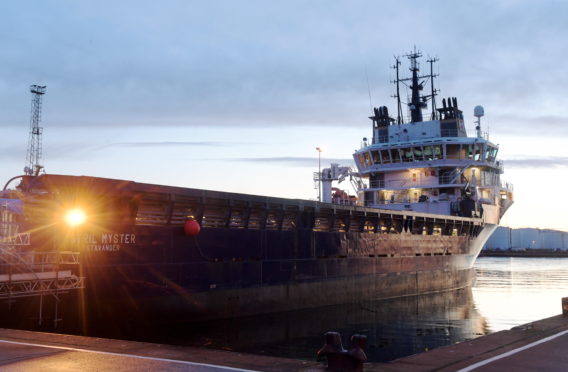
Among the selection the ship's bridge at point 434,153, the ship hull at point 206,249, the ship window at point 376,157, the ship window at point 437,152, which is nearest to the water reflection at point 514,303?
the ship hull at point 206,249

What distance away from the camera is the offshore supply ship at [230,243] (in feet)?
56.4

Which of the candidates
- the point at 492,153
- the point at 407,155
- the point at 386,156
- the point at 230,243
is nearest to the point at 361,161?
the point at 386,156

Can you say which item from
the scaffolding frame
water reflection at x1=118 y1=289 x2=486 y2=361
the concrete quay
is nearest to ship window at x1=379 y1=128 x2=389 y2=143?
water reflection at x1=118 y1=289 x2=486 y2=361

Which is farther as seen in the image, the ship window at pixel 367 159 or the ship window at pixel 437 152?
the ship window at pixel 367 159

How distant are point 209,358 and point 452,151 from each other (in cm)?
3835

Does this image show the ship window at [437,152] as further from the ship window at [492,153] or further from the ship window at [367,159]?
the ship window at [367,159]

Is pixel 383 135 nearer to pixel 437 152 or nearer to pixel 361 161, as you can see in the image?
pixel 361 161

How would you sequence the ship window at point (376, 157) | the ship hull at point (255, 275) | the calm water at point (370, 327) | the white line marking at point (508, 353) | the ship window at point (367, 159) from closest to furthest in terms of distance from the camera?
the white line marking at point (508, 353) < the calm water at point (370, 327) < the ship hull at point (255, 275) < the ship window at point (376, 157) < the ship window at point (367, 159)

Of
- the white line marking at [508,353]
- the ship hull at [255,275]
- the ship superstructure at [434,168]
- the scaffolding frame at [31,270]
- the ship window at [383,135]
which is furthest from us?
the ship window at [383,135]

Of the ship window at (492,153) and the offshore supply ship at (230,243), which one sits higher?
the ship window at (492,153)

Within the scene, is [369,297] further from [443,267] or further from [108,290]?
[108,290]

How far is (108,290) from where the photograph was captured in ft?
56.5

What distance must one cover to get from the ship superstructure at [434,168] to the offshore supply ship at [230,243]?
0.28 metres

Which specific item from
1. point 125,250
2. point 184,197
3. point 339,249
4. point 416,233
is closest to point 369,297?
point 339,249
